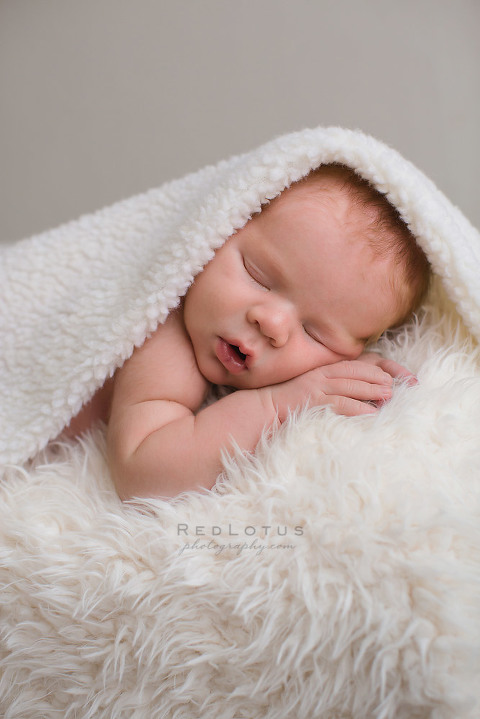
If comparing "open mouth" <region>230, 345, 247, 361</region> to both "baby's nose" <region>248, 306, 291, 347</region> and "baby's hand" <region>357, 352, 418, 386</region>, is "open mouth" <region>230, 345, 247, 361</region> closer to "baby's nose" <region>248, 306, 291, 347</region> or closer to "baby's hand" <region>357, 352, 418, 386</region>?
"baby's nose" <region>248, 306, 291, 347</region>

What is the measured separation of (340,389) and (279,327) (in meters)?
0.13

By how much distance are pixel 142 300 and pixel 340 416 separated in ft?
1.19

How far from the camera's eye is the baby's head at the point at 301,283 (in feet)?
2.93

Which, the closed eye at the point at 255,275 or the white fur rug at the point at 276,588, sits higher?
the closed eye at the point at 255,275

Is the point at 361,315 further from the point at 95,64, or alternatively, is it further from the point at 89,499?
the point at 95,64

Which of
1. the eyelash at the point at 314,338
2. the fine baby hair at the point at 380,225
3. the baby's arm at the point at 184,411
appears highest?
the fine baby hair at the point at 380,225

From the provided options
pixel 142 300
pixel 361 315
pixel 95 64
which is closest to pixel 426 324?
pixel 361 315

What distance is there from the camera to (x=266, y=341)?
89 centimetres

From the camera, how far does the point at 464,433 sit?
2.53ft

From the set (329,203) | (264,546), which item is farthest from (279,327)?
(264,546)

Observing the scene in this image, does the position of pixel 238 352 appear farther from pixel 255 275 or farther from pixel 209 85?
pixel 209 85

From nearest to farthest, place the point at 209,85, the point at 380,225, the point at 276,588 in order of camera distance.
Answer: the point at 276,588
the point at 380,225
the point at 209,85

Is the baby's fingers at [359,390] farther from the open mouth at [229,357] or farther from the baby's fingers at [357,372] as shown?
the open mouth at [229,357]

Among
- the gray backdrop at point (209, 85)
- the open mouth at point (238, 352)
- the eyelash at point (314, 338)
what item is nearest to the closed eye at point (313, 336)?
the eyelash at point (314, 338)
